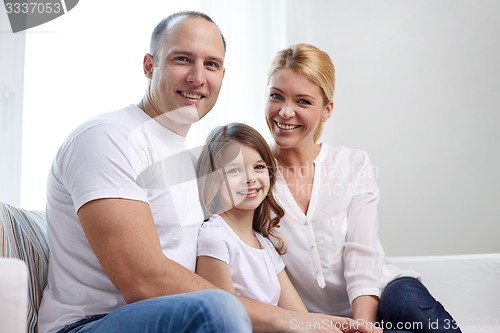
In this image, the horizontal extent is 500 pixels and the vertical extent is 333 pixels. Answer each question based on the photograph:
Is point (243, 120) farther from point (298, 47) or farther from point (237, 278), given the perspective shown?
point (237, 278)

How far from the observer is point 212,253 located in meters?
1.39

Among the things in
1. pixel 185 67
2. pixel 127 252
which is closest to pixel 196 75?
pixel 185 67

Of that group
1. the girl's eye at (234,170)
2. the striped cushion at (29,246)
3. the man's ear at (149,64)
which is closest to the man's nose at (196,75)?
the man's ear at (149,64)

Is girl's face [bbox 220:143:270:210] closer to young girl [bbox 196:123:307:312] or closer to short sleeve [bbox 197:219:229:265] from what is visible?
young girl [bbox 196:123:307:312]

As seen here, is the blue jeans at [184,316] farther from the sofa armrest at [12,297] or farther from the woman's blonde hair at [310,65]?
the woman's blonde hair at [310,65]

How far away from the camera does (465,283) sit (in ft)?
5.96

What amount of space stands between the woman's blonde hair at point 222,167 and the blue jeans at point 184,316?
0.50m

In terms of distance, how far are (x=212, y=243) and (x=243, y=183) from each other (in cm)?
19

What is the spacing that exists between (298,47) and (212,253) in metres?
0.65

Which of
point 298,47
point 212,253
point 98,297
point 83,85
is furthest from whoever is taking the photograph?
point 83,85

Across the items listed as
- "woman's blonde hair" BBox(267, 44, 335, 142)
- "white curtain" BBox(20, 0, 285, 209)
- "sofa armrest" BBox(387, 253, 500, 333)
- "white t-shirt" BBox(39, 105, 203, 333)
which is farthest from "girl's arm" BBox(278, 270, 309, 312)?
"white curtain" BBox(20, 0, 285, 209)

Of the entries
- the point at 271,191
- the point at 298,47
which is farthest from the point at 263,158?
the point at 298,47

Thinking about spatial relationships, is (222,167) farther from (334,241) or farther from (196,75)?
(334,241)

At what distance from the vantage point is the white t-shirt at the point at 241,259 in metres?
1.41
